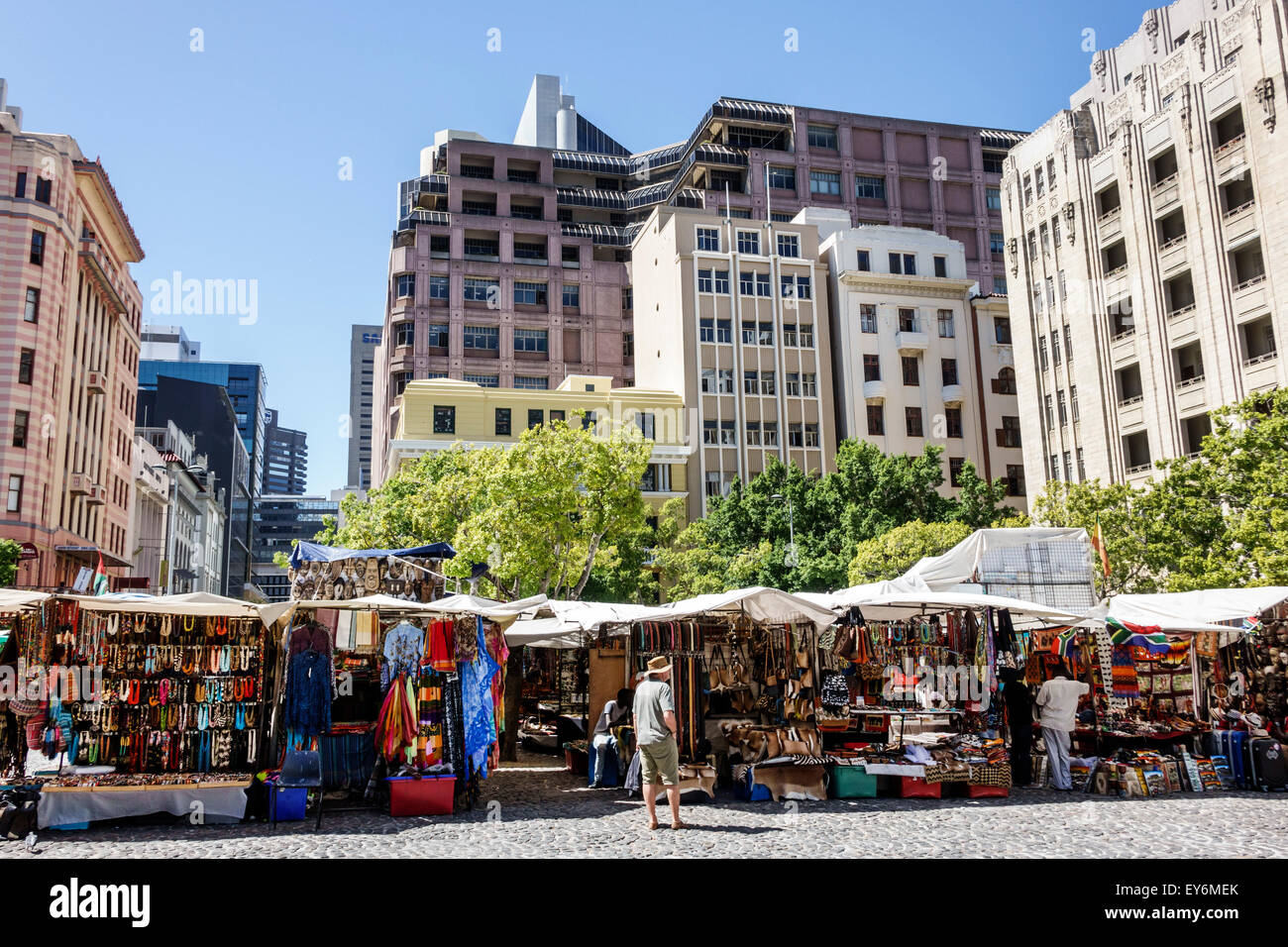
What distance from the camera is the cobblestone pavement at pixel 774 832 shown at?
32.3 feet

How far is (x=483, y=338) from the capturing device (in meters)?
71.4

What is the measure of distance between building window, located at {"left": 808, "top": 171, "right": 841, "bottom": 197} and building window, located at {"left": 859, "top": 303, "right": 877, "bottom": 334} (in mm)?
18465

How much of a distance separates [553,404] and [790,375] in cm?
1388

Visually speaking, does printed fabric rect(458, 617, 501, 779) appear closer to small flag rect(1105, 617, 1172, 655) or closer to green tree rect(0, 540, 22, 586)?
small flag rect(1105, 617, 1172, 655)

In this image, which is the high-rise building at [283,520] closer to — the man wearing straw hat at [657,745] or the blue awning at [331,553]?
the blue awning at [331,553]

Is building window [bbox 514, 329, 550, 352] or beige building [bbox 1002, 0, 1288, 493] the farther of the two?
building window [bbox 514, 329, 550, 352]

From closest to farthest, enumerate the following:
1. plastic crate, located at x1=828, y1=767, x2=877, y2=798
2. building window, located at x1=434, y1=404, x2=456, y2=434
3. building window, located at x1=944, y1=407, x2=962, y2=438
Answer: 1. plastic crate, located at x1=828, y1=767, x2=877, y2=798
2. building window, located at x1=434, y1=404, x2=456, y2=434
3. building window, located at x1=944, y1=407, x2=962, y2=438

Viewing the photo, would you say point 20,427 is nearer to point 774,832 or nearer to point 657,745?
point 657,745

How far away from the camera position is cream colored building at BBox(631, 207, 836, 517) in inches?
2151

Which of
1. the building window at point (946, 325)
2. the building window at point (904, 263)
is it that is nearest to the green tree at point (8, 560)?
the building window at point (904, 263)

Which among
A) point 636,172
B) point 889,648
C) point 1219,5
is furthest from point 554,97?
point 889,648

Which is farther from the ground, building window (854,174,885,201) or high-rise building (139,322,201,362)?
high-rise building (139,322,201,362)

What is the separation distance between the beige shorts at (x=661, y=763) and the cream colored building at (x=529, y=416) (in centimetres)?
3965

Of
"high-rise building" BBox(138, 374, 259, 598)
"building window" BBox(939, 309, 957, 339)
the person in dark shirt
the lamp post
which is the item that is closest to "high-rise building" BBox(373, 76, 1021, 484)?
the lamp post
